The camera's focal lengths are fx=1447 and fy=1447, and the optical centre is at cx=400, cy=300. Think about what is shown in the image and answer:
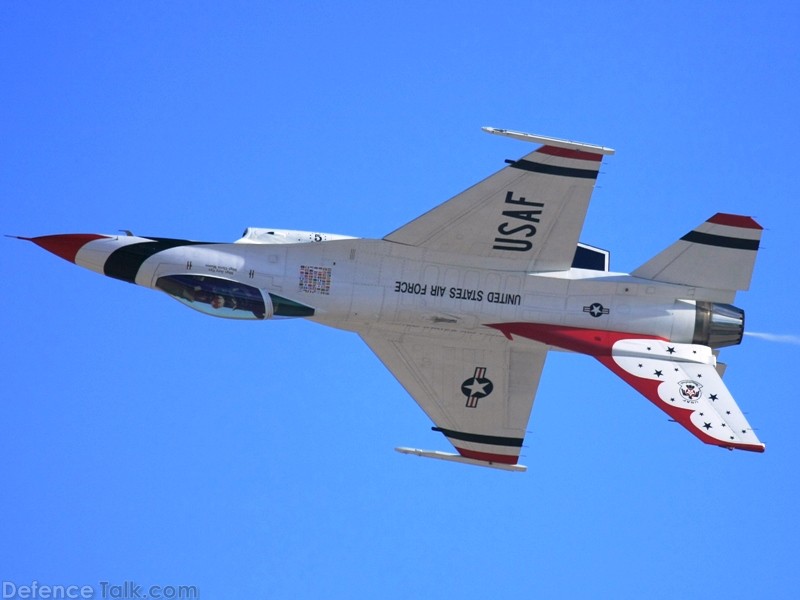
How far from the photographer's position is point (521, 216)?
25672 mm

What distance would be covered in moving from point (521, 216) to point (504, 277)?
3.68 feet

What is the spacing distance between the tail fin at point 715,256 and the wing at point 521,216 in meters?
1.82

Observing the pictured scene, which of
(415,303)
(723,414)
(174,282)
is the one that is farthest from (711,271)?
(174,282)

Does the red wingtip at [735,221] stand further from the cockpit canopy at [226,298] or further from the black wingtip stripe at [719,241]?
the cockpit canopy at [226,298]

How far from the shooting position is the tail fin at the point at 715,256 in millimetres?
25672

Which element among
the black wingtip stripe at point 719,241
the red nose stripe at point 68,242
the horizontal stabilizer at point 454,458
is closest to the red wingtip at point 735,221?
the black wingtip stripe at point 719,241

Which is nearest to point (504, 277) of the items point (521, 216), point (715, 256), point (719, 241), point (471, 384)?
point (521, 216)

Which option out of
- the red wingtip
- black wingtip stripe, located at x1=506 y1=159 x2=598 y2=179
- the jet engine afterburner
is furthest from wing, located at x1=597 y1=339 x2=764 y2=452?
black wingtip stripe, located at x1=506 y1=159 x2=598 y2=179

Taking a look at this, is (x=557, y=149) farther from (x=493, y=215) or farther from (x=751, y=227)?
(x=751, y=227)

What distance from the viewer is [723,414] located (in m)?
25.0

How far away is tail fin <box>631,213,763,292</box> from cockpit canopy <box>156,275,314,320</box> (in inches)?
257

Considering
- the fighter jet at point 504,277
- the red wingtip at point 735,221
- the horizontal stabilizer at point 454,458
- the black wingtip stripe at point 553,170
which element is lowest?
the horizontal stabilizer at point 454,458

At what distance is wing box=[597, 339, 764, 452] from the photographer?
24938mm

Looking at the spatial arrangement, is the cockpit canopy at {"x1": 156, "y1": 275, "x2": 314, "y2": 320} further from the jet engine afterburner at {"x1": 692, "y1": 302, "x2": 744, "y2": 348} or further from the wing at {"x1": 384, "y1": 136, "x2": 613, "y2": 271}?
the jet engine afterburner at {"x1": 692, "y1": 302, "x2": 744, "y2": 348}
